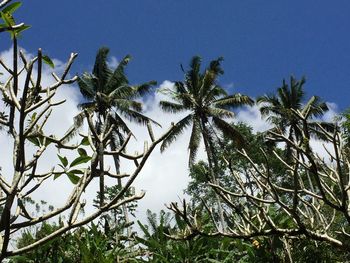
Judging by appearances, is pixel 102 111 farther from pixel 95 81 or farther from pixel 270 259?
pixel 270 259

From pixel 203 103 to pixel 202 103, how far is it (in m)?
0.09

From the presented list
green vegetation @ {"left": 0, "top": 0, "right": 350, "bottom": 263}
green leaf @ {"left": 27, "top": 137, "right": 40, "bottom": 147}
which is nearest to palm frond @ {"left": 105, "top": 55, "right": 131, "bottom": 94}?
green vegetation @ {"left": 0, "top": 0, "right": 350, "bottom": 263}

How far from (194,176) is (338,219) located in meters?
17.9

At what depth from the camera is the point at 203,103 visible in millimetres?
29375

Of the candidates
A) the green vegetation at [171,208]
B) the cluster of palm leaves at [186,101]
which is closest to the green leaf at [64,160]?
the green vegetation at [171,208]

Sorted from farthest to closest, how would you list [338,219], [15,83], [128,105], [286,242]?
[128,105] → [338,219] → [286,242] → [15,83]

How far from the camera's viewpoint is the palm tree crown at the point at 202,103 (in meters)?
28.7

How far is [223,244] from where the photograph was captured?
779 cm

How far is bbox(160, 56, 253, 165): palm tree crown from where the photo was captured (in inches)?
1129

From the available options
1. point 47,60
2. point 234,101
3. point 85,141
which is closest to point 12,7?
point 47,60

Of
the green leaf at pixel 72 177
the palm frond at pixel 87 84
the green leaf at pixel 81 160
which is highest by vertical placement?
the palm frond at pixel 87 84

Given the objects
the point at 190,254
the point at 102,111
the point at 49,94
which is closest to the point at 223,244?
the point at 190,254

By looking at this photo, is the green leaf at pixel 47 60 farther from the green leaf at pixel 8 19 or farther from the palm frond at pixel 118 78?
Answer: the palm frond at pixel 118 78

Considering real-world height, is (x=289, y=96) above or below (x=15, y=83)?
above
